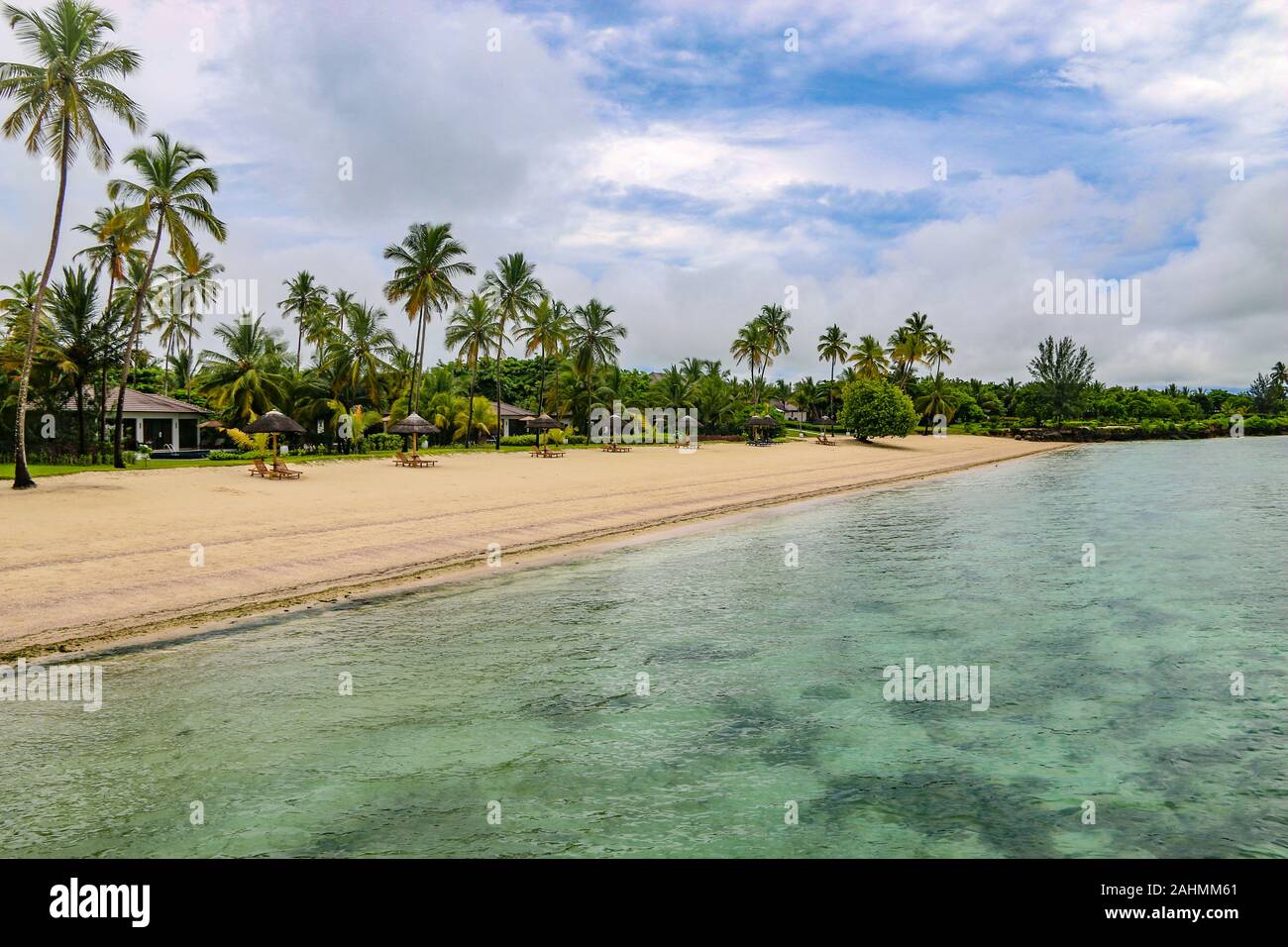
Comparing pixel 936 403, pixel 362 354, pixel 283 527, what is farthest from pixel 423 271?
pixel 936 403

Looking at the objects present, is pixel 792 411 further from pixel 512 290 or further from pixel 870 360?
pixel 512 290

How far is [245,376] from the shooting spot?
47.5m

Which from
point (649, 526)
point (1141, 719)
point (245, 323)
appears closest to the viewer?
point (1141, 719)

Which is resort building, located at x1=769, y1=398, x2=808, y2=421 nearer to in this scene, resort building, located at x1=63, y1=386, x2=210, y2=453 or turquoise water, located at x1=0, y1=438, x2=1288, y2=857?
resort building, located at x1=63, y1=386, x2=210, y2=453

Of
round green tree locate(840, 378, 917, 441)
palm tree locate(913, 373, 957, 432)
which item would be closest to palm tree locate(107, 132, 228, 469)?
round green tree locate(840, 378, 917, 441)

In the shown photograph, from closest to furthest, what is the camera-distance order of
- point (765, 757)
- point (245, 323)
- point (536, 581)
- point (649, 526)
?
point (765, 757), point (536, 581), point (649, 526), point (245, 323)

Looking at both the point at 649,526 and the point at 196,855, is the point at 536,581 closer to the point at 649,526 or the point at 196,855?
the point at 649,526

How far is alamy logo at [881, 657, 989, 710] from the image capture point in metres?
8.70

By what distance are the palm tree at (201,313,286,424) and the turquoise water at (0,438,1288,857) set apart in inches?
1567

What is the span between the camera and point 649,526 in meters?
20.8

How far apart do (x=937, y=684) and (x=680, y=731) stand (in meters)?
3.28
